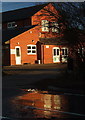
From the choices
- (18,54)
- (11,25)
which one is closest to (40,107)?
(18,54)

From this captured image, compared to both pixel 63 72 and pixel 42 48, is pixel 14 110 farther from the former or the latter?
pixel 42 48

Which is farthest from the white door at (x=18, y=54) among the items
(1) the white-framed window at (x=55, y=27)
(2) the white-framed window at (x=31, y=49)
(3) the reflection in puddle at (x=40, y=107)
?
(3) the reflection in puddle at (x=40, y=107)

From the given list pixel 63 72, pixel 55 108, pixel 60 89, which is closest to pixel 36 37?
pixel 63 72

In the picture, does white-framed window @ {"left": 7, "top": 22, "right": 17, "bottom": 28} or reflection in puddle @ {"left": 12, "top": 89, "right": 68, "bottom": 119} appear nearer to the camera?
reflection in puddle @ {"left": 12, "top": 89, "right": 68, "bottom": 119}

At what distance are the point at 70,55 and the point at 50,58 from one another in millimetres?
19010

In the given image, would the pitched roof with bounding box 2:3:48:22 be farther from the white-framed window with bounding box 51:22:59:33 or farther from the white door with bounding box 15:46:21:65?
the white-framed window with bounding box 51:22:59:33

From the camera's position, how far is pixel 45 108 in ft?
26.3

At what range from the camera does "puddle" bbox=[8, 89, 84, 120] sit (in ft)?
22.9

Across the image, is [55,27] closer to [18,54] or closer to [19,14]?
[18,54]

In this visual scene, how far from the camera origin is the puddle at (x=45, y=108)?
22.9 ft

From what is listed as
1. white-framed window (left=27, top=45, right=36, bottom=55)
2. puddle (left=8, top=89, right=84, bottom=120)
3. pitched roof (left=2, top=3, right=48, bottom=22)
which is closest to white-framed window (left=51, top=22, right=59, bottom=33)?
puddle (left=8, top=89, right=84, bottom=120)

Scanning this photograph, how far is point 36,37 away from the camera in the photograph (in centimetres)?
3350

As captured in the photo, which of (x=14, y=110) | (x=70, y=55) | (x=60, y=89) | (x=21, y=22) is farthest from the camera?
(x=21, y=22)

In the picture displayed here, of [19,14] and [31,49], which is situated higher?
[19,14]
